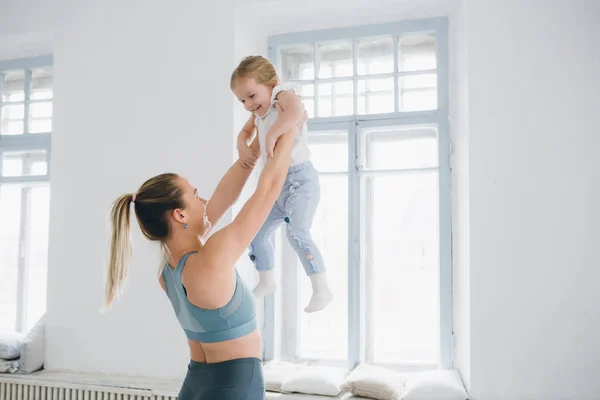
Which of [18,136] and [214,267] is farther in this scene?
[18,136]

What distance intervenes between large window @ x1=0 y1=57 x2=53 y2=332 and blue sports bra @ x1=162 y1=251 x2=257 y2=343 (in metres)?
3.14

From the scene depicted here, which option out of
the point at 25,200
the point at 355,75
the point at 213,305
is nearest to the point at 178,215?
the point at 213,305

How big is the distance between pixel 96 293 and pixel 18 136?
5.51 feet

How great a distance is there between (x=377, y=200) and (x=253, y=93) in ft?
6.96

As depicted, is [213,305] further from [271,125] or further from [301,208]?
[271,125]

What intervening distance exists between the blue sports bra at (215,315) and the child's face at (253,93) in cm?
55

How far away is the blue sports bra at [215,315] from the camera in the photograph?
179 centimetres

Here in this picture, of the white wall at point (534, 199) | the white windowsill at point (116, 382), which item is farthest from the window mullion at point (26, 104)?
the white wall at point (534, 199)

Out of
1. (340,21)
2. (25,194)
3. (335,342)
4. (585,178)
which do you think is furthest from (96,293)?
(585,178)

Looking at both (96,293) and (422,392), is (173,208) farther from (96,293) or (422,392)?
(96,293)

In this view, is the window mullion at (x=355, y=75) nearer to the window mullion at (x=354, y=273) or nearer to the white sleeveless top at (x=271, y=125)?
the window mullion at (x=354, y=273)

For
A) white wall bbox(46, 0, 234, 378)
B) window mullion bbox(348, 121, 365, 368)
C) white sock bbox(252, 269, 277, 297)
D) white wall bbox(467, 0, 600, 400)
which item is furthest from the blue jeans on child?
window mullion bbox(348, 121, 365, 368)

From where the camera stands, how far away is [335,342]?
3.86 meters

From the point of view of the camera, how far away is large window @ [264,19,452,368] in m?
3.63
